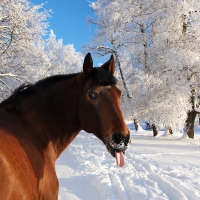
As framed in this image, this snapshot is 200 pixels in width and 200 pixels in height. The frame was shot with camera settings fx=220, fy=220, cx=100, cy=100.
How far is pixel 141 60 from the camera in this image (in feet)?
42.0

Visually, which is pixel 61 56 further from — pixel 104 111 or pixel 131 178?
pixel 104 111

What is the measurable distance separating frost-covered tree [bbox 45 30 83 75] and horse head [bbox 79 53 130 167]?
27376 millimetres

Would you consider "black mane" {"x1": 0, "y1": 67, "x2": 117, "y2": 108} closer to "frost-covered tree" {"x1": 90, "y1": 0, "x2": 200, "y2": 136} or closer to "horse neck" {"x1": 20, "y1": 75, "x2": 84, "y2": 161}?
"horse neck" {"x1": 20, "y1": 75, "x2": 84, "y2": 161}

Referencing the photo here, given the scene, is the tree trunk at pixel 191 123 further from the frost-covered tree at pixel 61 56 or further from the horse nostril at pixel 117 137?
the frost-covered tree at pixel 61 56

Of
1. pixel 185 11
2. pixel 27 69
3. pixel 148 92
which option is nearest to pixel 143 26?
pixel 185 11

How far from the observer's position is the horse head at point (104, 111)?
73.4 inches

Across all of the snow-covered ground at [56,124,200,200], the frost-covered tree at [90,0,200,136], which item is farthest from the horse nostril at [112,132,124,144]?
the frost-covered tree at [90,0,200,136]

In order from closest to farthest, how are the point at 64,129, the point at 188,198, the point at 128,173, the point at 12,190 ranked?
the point at 12,190 → the point at 64,129 → the point at 188,198 → the point at 128,173

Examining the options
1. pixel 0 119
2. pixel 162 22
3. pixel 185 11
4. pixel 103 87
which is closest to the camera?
pixel 0 119

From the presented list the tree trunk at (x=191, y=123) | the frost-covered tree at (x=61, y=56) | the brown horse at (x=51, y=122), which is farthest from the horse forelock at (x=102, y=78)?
the frost-covered tree at (x=61, y=56)

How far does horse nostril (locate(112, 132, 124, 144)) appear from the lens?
183 centimetres

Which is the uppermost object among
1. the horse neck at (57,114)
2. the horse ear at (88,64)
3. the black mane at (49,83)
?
the horse ear at (88,64)

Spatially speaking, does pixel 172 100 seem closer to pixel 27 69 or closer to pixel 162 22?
pixel 162 22

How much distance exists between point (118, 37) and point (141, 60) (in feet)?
6.45
